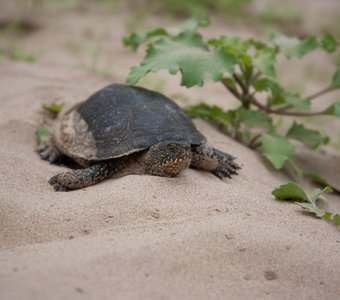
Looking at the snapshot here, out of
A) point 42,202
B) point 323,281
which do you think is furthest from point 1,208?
point 323,281

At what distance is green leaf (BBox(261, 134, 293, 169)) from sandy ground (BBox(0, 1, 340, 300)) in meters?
0.14

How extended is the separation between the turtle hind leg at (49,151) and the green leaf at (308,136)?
78.7 inches

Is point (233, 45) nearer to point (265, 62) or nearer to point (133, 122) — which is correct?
point (265, 62)

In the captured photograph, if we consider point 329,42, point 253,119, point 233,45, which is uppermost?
point 329,42

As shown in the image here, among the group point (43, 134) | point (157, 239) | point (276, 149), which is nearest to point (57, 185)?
point (43, 134)

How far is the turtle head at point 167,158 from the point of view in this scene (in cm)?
301

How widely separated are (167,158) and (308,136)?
1.70 m

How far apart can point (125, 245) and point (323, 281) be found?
981mm

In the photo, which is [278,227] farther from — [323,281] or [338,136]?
[338,136]

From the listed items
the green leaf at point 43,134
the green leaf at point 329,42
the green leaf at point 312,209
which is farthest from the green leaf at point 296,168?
the green leaf at point 43,134

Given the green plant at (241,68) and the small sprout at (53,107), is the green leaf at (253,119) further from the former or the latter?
the small sprout at (53,107)

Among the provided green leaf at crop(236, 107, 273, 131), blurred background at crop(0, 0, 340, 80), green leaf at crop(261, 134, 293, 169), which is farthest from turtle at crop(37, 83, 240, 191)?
blurred background at crop(0, 0, 340, 80)

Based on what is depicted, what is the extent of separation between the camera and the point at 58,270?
2037 millimetres

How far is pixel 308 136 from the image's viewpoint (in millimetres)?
4160
